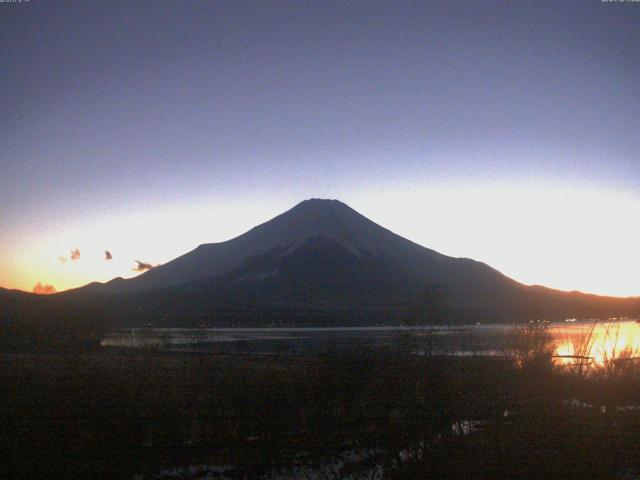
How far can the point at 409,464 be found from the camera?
8.99 meters

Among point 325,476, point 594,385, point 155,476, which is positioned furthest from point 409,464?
point 594,385

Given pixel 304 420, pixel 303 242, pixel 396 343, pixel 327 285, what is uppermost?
pixel 303 242

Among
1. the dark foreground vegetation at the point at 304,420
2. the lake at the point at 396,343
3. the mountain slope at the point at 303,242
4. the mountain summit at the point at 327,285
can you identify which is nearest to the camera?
the dark foreground vegetation at the point at 304,420

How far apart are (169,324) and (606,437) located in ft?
55.4

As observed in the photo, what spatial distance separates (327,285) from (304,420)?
5075cm

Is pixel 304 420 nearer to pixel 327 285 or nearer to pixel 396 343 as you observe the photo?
pixel 396 343

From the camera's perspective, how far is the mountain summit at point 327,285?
107ft

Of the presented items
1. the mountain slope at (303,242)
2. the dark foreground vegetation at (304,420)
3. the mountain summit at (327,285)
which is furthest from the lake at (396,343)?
the mountain slope at (303,242)

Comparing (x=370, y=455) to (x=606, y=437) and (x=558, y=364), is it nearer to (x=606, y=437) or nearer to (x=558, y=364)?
(x=606, y=437)

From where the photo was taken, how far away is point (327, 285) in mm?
62469

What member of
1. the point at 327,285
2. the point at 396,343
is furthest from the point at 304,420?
the point at 327,285

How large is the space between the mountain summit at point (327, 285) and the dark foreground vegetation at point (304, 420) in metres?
11.1

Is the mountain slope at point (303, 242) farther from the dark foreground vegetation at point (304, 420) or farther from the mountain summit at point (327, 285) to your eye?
the dark foreground vegetation at point (304, 420)

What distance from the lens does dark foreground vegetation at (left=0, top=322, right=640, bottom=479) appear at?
342 inches
